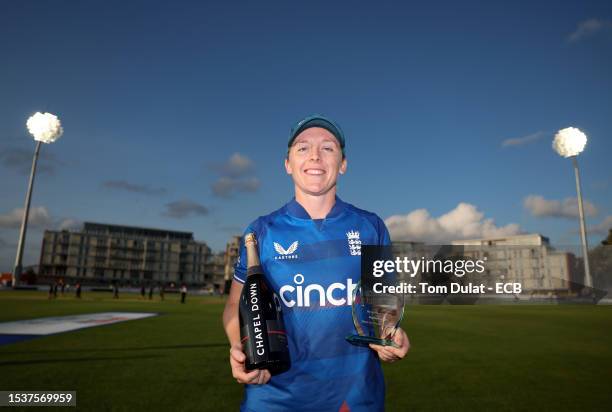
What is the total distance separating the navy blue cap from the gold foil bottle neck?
2.50 feet

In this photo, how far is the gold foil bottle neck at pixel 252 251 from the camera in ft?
8.09

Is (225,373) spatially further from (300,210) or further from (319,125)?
(319,125)

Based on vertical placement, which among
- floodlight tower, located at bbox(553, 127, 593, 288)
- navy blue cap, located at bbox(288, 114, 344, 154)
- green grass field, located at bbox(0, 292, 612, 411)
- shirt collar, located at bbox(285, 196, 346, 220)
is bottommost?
green grass field, located at bbox(0, 292, 612, 411)

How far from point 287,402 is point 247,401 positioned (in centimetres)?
25

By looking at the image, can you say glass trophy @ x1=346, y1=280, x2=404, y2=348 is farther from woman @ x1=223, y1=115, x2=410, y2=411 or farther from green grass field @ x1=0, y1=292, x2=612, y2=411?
green grass field @ x1=0, y1=292, x2=612, y2=411

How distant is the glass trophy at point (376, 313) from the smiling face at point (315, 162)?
0.75m

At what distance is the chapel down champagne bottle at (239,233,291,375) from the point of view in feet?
6.81

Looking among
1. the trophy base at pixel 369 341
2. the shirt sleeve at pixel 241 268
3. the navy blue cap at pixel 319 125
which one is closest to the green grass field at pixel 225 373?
the shirt sleeve at pixel 241 268

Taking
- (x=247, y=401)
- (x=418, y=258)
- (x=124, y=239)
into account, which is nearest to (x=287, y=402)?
(x=247, y=401)

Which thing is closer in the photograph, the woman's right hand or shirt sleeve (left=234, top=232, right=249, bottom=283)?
the woman's right hand

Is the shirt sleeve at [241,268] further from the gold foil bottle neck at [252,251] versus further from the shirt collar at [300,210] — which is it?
the shirt collar at [300,210]

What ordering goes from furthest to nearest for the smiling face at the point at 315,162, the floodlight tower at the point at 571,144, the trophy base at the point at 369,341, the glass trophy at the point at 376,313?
the floodlight tower at the point at 571,144, the smiling face at the point at 315,162, the glass trophy at the point at 376,313, the trophy base at the point at 369,341

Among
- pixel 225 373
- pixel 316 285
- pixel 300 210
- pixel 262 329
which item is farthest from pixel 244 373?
pixel 225 373

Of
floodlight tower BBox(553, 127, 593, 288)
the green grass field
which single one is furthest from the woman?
floodlight tower BBox(553, 127, 593, 288)
